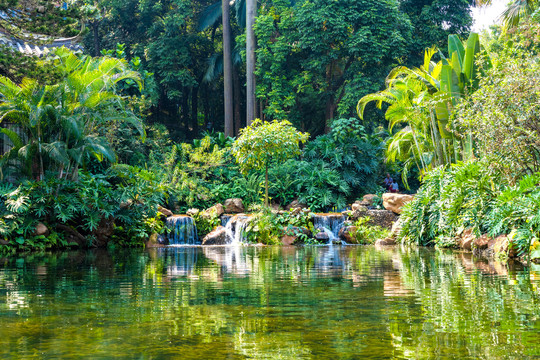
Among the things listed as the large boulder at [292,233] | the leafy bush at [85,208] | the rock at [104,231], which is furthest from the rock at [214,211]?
the rock at [104,231]

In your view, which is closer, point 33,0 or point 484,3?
point 33,0

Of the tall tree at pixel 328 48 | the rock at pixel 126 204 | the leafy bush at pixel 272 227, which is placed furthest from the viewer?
the tall tree at pixel 328 48

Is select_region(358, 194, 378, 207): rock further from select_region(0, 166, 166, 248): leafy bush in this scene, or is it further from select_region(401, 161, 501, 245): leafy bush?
select_region(0, 166, 166, 248): leafy bush

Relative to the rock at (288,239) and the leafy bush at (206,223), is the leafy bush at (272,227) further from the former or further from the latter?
the leafy bush at (206,223)

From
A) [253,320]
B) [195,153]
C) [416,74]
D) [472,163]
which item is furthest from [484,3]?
[253,320]

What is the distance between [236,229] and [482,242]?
9.05 m

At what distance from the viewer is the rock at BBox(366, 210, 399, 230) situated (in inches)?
749

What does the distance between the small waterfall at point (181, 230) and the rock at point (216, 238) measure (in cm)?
66

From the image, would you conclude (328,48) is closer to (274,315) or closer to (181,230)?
(181,230)

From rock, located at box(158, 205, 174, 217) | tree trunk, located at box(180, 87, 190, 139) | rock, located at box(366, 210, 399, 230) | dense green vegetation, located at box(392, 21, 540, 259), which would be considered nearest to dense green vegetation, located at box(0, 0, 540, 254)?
dense green vegetation, located at box(392, 21, 540, 259)

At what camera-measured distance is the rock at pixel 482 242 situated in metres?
11.7

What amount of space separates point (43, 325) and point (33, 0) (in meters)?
11.0

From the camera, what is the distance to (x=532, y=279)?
6.75 metres

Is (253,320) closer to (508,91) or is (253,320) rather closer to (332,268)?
(332,268)
